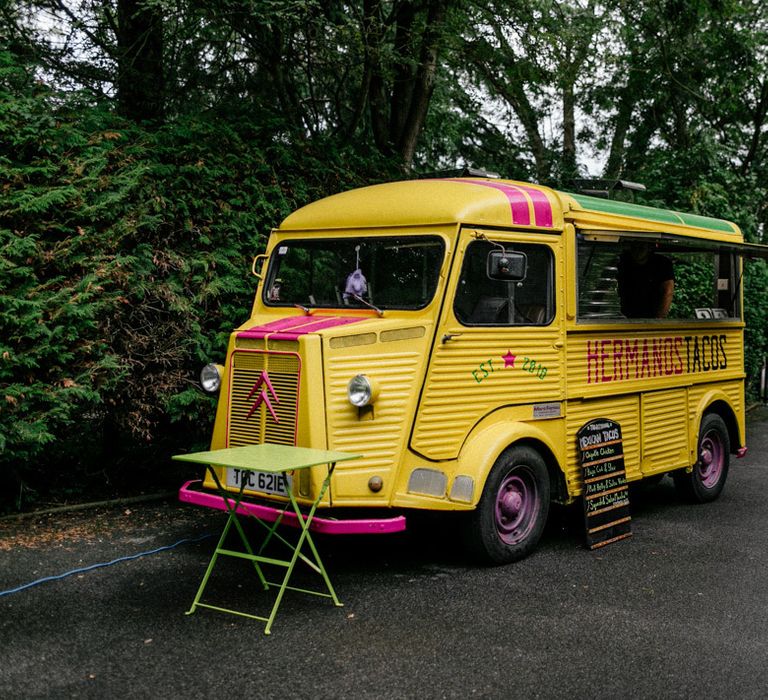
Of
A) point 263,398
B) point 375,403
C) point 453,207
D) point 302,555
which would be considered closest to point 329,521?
point 302,555

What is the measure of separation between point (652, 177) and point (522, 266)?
405 inches

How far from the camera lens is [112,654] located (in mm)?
4934

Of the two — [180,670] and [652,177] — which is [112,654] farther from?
[652,177]

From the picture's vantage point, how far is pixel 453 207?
6645 millimetres

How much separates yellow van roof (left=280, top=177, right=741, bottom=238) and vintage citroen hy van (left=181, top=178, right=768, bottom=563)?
15 mm

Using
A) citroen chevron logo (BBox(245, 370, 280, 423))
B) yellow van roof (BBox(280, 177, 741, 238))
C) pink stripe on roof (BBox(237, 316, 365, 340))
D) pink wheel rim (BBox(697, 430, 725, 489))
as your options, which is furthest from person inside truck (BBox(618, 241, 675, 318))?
citroen chevron logo (BBox(245, 370, 280, 423))

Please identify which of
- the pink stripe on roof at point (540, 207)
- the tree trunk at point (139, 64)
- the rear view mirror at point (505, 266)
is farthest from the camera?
the tree trunk at point (139, 64)

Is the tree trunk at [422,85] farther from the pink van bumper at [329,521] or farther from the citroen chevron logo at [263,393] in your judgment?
the pink van bumper at [329,521]

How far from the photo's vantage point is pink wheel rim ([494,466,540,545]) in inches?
266

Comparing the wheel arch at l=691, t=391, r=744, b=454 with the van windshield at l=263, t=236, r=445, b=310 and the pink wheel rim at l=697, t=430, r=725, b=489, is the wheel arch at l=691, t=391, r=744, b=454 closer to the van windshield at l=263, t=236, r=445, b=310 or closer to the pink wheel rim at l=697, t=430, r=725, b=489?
the pink wheel rim at l=697, t=430, r=725, b=489

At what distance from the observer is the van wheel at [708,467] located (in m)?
8.95

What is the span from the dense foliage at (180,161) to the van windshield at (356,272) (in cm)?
116

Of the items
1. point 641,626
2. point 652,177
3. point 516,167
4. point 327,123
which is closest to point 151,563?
point 641,626

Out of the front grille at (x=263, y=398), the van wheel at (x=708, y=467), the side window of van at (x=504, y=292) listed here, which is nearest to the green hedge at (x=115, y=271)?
the front grille at (x=263, y=398)
